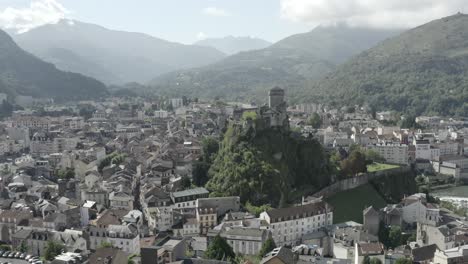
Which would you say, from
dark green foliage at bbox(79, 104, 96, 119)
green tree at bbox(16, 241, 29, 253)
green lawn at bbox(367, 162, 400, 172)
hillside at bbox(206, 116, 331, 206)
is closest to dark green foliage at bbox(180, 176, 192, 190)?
hillside at bbox(206, 116, 331, 206)

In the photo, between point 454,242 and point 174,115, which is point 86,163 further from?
point 174,115

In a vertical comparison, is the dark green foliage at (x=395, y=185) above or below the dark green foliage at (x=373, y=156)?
below

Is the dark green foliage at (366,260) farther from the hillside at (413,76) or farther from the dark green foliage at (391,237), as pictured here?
the hillside at (413,76)

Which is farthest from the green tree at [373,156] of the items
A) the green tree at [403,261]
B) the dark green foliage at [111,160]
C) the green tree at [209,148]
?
the green tree at [403,261]

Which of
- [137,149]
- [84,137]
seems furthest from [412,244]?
[84,137]

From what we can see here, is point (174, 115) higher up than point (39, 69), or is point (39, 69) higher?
point (39, 69)

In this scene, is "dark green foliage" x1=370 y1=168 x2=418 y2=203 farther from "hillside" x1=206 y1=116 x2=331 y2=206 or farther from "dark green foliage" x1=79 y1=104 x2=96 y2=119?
"dark green foliage" x1=79 y1=104 x2=96 y2=119
